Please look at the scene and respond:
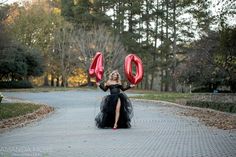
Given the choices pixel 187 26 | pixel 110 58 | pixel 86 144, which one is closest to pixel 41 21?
pixel 110 58

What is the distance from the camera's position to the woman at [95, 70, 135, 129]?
15492 mm

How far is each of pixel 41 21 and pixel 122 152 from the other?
5649 cm

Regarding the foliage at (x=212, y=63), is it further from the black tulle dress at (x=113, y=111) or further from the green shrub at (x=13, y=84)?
the green shrub at (x=13, y=84)

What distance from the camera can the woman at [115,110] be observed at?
15.5 meters

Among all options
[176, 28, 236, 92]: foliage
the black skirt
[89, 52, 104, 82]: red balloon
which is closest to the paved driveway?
the black skirt

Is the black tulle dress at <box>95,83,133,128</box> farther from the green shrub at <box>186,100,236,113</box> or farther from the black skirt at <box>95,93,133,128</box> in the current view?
the green shrub at <box>186,100,236,113</box>

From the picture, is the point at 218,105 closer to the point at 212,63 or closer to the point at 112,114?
the point at 212,63

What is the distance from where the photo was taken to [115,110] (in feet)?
51.0

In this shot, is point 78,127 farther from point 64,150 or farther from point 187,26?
point 187,26

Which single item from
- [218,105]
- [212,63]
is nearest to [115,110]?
[218,105]

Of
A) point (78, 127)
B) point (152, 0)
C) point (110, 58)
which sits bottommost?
point (78, 127)

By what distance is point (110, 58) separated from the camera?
58.8m

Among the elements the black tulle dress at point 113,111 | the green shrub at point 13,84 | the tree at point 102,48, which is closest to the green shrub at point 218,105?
the black tulle dress at point 113,111

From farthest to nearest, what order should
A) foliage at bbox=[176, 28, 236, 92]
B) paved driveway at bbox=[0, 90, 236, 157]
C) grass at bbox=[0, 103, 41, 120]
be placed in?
foliage at bbox=[176, 28, 236, 92] → grass at bbox=[0, 103, 41, 120] → paved driveway at bbox=[0, 90, 236, 157]
